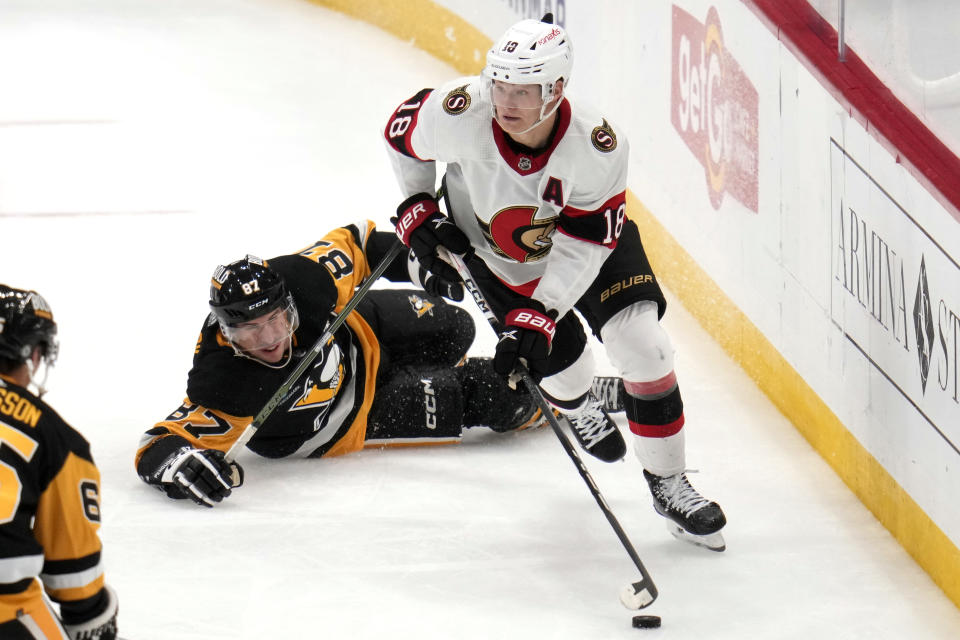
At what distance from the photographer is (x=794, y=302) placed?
4.00m

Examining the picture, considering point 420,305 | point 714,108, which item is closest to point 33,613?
point 420,305

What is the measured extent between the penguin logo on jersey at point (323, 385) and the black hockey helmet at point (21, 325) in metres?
1.60

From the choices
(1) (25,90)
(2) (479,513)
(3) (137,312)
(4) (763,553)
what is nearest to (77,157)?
(1) (25,90)

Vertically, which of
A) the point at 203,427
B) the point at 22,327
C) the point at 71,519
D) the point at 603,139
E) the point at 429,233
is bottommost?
the point at 203,427

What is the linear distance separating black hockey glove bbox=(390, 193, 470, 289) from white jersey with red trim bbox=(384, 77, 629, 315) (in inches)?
→ 2.8

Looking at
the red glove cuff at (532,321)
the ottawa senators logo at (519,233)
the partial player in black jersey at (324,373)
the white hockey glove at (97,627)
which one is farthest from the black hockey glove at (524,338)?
the white hockey glove at (97,627)

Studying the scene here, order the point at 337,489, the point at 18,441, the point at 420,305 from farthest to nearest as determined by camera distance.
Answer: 1. the point at 420,305
2. the point at 337,489
3. the point at 18,441

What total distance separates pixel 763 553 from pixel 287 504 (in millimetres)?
1204

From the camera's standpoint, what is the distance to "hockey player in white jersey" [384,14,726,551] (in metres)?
3.17

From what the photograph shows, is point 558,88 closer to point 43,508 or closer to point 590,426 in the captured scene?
point 590,426

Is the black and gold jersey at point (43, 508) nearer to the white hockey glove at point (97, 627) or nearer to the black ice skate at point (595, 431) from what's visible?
the white hockey glove at point (97, 627)

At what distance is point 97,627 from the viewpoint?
2.24 meters

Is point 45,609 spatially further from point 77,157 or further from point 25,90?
point 25,90

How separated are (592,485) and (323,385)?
875 mm
